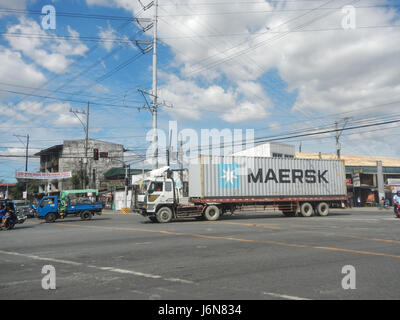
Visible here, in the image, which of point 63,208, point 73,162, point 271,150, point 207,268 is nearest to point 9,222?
point 63,208

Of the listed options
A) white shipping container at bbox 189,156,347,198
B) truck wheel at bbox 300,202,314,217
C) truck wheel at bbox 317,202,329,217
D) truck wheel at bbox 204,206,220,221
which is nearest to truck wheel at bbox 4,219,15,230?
white shipping container at bbox 189,156,347,198

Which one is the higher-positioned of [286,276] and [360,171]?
[360,171]

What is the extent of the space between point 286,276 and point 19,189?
79.2 meters

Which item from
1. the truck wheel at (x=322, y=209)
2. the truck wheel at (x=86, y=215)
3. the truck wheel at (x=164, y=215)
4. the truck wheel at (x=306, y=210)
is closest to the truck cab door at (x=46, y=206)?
the truck wheel at (x=86, y=215)

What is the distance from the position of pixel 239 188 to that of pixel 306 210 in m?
5.92

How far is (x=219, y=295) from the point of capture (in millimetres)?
4918

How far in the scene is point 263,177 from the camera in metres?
21.8

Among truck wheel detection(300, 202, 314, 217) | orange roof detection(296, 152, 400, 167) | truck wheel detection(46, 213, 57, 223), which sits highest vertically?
orange roof detection(296, 152, 400, 167)

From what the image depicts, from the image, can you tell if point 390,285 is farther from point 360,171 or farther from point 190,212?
point 360,171

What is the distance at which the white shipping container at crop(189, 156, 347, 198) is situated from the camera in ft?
66.6

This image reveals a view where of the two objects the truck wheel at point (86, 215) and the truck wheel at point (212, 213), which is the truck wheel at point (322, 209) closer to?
the truck wheel at point (212, 213)

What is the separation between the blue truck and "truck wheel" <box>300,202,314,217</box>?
15.6 metres

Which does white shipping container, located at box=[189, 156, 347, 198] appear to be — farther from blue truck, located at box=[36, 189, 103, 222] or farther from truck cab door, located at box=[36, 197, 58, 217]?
truck cab door, located at box=[36, 197, 58, 217]
